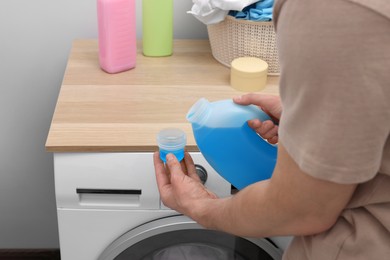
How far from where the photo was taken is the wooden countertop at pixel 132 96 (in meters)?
1.16

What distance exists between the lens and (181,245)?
1.29m

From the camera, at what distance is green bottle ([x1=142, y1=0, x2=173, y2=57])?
142cm

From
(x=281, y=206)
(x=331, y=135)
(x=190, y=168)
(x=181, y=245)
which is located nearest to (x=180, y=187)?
(x=190, y=168)

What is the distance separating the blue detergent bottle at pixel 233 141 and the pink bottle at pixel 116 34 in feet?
1.68

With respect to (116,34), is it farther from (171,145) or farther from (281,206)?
(281,206)

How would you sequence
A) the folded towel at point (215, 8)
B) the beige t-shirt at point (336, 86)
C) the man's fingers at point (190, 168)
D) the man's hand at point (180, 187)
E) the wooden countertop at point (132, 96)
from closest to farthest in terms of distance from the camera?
1. the beige t-shirt at point (336, 86)
2. the man's hand at point (180, 187)
3. the man's fingers at point (190, 168)
4. the wooden countertop at point (132, 96)
5. the folded towel at point (215, 8)

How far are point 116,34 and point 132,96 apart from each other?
0.54 ft

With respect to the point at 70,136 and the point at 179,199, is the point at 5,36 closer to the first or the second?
the point at 70,136

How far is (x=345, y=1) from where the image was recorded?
538mm

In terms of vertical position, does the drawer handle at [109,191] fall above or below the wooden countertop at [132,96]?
below

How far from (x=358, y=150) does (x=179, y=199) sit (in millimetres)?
329

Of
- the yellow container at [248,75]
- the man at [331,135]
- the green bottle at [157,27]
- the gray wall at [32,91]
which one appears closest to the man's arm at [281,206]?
the man at [331,135]

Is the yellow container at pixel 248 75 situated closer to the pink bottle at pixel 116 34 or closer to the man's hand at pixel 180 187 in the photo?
the pink bottle at pixel 116 34

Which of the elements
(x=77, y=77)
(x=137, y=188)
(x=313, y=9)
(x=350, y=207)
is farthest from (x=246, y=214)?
(x=77, y=77)
